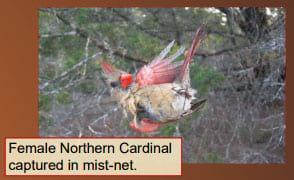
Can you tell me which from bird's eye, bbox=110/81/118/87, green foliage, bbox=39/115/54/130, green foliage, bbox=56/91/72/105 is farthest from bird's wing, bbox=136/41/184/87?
green foliage, bbox=39/115/54/130

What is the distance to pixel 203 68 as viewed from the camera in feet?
7.48

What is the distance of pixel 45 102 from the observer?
2248 mm

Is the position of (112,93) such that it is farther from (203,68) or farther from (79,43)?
(203,68)

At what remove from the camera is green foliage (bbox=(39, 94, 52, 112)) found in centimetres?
224

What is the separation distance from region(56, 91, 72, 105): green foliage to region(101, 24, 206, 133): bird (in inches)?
9.7

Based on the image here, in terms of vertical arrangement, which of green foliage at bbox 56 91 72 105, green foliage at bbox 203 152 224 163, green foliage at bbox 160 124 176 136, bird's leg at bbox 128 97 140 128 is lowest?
green foliage at bbox 203 152 224 163

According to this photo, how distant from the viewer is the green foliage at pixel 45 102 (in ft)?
7.33

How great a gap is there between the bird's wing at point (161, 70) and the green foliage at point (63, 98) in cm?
38

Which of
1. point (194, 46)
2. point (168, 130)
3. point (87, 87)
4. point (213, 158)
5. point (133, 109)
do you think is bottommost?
point (213, 158)

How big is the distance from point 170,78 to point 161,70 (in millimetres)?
63

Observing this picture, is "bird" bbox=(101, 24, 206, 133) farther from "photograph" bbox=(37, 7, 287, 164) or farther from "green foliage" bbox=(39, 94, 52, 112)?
"green foliage" bbox=(39, 94, 52, 112)

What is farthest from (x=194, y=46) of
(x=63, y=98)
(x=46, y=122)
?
(x=46, y=122)

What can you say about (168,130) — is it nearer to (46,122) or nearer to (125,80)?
(125,80)

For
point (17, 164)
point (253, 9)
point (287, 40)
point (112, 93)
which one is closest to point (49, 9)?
point (112, 93)
